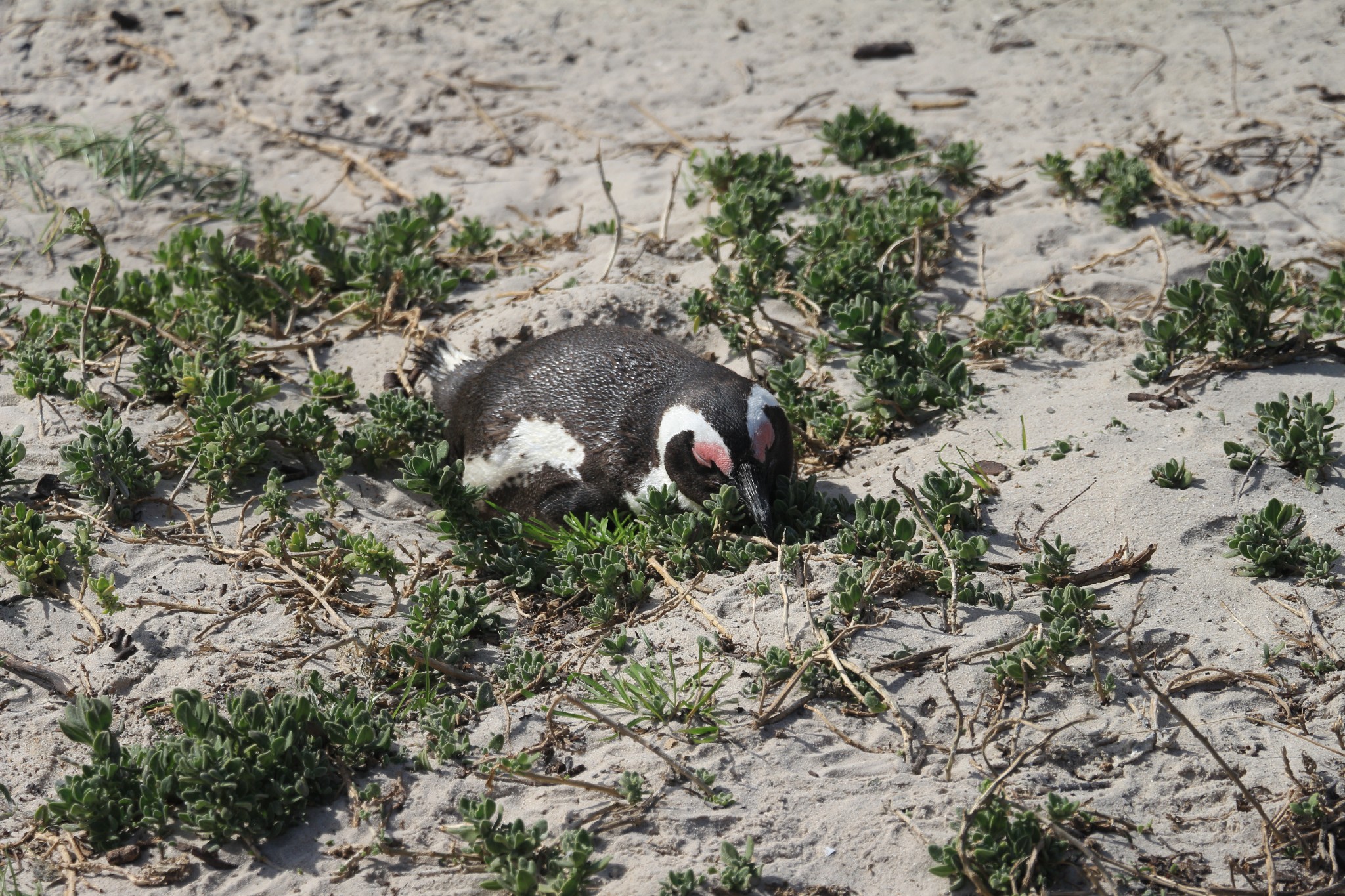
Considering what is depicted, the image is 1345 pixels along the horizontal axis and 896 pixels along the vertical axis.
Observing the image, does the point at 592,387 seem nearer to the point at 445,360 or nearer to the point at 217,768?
the point at 445,360

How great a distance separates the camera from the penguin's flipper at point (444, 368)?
15.6 feet

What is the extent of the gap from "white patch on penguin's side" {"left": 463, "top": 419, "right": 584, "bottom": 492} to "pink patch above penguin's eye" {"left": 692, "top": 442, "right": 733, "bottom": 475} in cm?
52

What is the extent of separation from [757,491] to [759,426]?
24 centimetres

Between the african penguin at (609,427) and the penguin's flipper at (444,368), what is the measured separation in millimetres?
148

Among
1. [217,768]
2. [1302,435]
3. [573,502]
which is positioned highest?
[217,768]

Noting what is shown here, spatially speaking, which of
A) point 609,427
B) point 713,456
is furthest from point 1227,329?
point 609,427

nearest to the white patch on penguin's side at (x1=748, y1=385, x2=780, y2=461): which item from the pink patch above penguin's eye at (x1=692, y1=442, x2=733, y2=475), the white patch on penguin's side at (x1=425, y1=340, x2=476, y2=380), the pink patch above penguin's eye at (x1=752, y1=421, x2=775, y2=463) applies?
the pink patch above penguin's eye at (x1=752, y1=421, x2=775, y2=463)

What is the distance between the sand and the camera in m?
2.82

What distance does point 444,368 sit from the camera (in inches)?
191

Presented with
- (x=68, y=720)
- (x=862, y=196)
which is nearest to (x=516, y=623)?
(x=68, y=720)

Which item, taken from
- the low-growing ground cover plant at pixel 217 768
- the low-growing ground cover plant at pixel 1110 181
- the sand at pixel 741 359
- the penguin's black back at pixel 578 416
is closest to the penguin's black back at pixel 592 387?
the penguin's black back at pixel 578 416

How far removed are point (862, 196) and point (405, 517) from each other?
280 centimetres

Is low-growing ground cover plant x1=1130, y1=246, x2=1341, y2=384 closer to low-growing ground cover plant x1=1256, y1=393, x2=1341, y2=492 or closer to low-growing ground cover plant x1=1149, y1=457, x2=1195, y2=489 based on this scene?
low-growing ground cover plant x1=1256, y1=393, x2=1341, y2=492

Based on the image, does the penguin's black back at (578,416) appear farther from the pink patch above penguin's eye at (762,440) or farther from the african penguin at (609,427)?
the pink patch above penguin's eye at (762,440)
